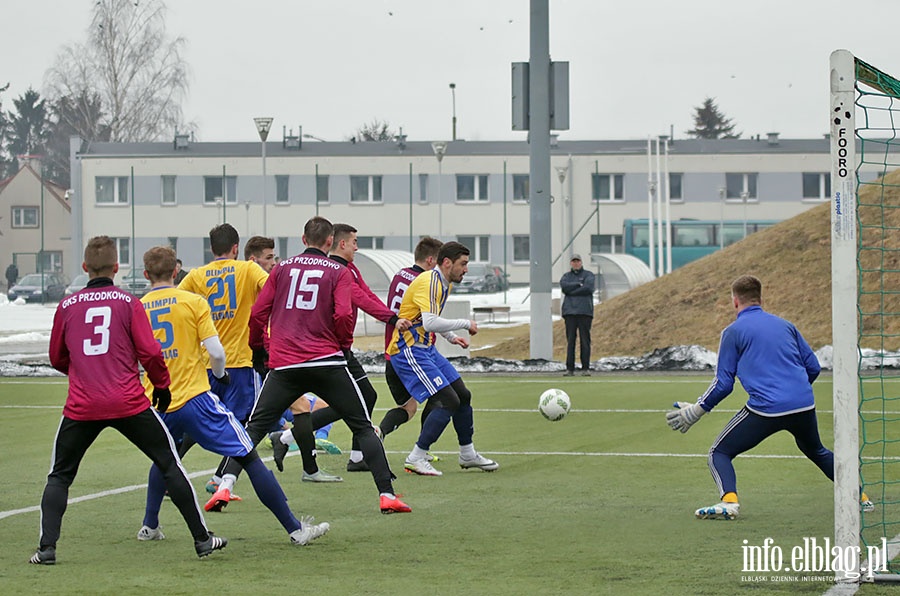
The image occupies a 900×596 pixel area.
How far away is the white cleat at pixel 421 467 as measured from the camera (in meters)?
11.0

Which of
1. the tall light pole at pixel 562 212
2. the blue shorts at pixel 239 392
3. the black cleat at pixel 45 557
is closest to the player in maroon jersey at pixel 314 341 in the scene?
the blue shorts at pixel 239 392

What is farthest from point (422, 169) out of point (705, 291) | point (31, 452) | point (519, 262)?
point (31, 452)

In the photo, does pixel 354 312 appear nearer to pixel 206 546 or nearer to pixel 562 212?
pixel 206 546

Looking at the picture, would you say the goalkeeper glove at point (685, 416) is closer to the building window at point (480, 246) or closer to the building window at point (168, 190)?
the building window at point (480, 246)

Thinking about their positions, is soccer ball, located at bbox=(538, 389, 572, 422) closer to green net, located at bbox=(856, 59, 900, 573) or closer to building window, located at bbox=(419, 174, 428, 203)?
green net, located at bbox=(856, 59, 900, 573)

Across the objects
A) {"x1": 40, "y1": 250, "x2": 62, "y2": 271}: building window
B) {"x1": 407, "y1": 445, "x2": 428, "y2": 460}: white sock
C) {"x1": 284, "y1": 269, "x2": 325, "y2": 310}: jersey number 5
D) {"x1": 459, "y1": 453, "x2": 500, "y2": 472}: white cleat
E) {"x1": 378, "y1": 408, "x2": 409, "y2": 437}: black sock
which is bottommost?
{"x1": 459, "y1": 453, "x2": 500, "y2": 472}: white cleat

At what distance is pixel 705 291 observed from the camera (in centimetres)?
2962

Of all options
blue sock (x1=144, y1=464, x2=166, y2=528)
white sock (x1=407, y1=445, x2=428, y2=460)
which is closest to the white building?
white sock (x1=407, y1=445, x2=428, y2=460)

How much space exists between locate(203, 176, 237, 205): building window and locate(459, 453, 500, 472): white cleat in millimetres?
62829

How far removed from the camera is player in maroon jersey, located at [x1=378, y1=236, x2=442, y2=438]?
11260 mm

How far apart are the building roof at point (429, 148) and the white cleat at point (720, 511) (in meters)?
65.1

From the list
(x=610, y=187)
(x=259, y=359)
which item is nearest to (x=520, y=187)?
(x=610, y=187)

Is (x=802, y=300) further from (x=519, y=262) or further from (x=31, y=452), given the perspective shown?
(x=519, y=262)

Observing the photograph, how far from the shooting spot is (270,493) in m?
7.61
